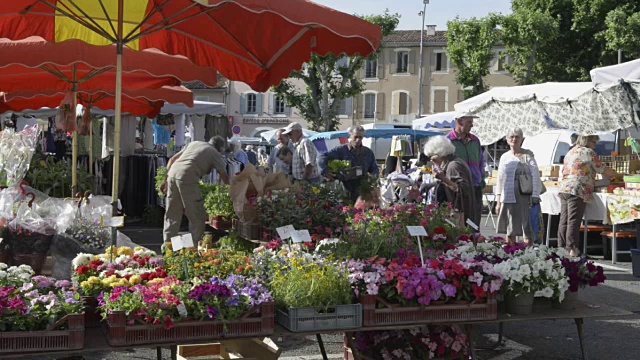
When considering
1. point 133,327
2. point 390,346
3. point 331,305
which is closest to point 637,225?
point 390,346

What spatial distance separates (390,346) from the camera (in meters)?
5.03

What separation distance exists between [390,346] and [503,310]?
749mm

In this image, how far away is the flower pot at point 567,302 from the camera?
523 centimetres

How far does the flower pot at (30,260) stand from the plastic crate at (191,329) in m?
1.97

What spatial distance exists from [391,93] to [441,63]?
12.9 feet

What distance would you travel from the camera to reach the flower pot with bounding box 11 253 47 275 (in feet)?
19.2

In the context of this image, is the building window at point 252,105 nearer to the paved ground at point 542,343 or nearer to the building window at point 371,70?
the building window at point 371,70

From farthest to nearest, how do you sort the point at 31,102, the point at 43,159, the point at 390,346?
the point at 43,159 → the point at 31,102 → the point at 390,346

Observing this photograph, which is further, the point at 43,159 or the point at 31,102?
the point at 43,159

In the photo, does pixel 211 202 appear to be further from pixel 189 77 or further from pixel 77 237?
pixel 77 237

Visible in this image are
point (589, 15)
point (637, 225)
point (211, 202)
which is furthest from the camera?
point (589, 15)

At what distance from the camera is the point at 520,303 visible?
16.5 ft

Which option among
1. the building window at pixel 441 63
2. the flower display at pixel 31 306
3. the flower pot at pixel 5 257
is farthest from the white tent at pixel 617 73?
the building window at pixel 441 63

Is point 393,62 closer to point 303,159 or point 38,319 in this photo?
point 303,159
